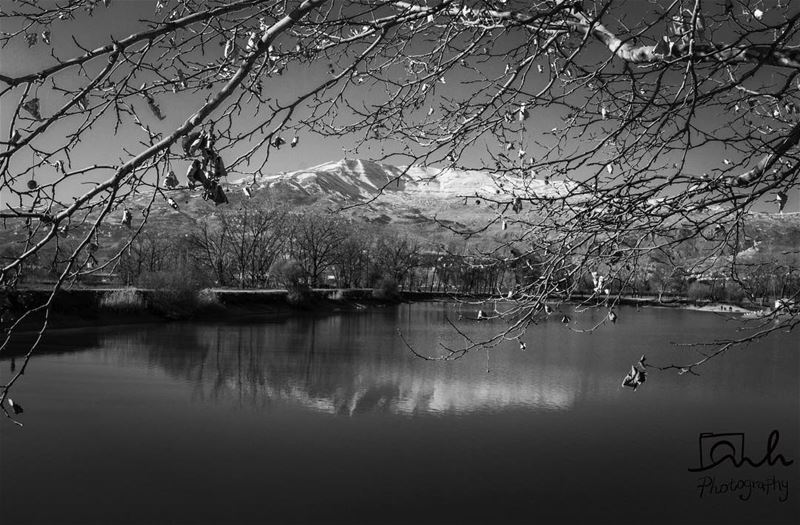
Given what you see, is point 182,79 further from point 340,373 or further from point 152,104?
point 340,373

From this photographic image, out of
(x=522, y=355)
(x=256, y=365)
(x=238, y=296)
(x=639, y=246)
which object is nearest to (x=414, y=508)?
(x=639, y=246)

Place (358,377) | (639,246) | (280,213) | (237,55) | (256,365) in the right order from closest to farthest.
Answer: (237,55), (639,246), (358,377), (256,365), (280,213)

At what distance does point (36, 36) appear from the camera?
2857mm

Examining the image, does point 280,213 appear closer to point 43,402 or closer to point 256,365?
point 256,365

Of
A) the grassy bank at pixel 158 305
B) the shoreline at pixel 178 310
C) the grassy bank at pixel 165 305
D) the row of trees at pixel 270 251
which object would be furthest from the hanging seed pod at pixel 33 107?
the row of trees at pixel 270 251

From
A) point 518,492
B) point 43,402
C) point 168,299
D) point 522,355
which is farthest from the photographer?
point 168,299

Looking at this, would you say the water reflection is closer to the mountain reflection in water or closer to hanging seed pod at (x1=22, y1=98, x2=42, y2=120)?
the mountain reflection in water

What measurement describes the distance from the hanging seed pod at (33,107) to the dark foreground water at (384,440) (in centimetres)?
614

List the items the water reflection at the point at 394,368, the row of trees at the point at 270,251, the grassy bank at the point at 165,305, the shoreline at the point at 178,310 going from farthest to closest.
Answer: the row of trees at the point at 270,251
the grassy bank at the point at 165,305
the shoreline at the point at 178,310
the water reflection at the point at 394,368

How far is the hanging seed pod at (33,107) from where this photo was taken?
2.17 metres

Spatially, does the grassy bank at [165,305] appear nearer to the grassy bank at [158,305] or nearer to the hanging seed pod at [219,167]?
the grassy bank at [158,305]

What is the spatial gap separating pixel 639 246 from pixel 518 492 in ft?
17.4

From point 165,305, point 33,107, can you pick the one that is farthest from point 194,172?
point 165,305

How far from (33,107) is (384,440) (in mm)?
8898
